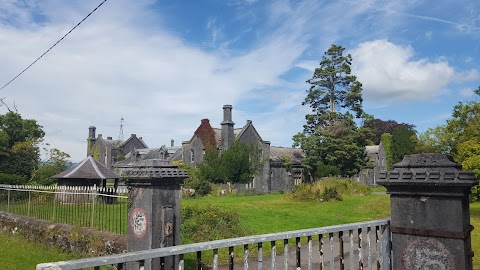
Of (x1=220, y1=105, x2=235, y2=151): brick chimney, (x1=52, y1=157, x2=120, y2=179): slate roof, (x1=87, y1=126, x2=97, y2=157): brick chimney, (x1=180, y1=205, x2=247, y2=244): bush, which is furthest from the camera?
(x1=87, y1=126, x2=97, y2=157): brick chimney

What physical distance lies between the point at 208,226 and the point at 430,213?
6.92 metres

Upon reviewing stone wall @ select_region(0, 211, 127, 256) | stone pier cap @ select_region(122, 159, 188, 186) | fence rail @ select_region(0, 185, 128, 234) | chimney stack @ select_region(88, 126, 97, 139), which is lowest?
stone wall @ select_region(0, 211, 127, 256)

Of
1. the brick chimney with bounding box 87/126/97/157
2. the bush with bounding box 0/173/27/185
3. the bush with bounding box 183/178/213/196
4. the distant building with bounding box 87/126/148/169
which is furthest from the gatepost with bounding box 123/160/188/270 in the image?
the brick chimney with bounding box 87/126/97/157

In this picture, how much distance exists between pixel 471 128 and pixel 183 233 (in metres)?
15.0

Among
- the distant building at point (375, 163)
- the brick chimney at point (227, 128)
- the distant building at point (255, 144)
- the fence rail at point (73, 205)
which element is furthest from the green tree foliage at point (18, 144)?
the distant building at point (375, 163)

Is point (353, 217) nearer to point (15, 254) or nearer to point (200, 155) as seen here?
point (15, 254)

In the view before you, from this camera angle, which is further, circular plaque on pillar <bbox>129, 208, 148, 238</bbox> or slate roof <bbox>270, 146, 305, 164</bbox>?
slate roof <bbox>270, 146, 305, 164</bbox>

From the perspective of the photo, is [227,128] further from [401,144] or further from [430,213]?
[430,213]

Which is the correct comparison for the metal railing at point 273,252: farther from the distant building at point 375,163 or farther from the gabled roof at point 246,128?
the distant building at point 375,163

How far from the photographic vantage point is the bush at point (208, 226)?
31.5 feet

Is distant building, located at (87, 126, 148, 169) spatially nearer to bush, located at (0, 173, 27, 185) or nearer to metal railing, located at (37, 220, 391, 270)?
bush, located at (0, 173, 27, 185)

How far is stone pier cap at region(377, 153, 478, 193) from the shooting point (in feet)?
11.4

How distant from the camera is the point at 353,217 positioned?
1694 cm

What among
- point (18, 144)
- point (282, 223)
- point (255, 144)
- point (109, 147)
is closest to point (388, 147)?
point (255, 144)
